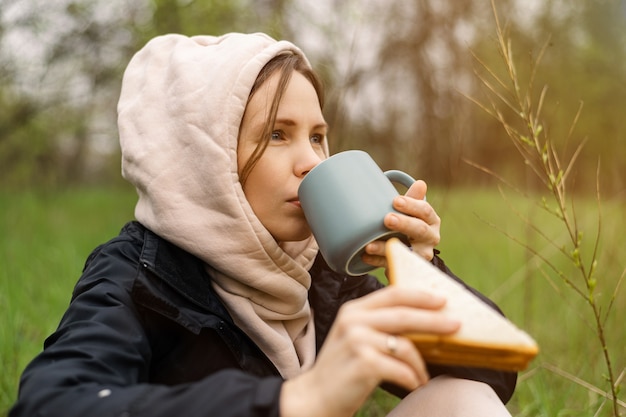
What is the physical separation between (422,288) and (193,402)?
1.13ft

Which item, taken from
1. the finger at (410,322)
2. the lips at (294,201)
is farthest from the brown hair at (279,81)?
the finger at (410,322)

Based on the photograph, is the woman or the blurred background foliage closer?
the woman

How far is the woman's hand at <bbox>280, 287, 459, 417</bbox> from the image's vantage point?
2.56ft

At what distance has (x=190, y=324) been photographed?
1.17m

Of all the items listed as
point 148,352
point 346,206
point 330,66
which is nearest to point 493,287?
point 330,66

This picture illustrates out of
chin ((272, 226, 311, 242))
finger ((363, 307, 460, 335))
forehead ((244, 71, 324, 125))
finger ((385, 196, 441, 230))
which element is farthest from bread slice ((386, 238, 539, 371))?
forehead ((244, 71, 324, 125))

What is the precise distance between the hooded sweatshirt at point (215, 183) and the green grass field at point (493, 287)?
494mm

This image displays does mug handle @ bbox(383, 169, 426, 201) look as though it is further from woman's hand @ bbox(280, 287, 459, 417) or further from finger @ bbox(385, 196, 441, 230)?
woman's hand @ bbox(280, 287, 459, 417)

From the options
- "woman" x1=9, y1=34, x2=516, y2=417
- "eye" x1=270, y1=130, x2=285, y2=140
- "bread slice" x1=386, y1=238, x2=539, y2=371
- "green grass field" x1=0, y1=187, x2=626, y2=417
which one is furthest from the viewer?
"green grass field" x1=0, y1=187, x2=626, y2=417

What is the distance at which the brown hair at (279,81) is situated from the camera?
1332 millimetres

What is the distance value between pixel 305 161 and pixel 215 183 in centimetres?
19

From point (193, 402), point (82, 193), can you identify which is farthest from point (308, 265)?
point (82, 193)

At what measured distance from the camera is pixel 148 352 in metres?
1.08

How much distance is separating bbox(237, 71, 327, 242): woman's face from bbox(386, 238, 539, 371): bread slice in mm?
503
